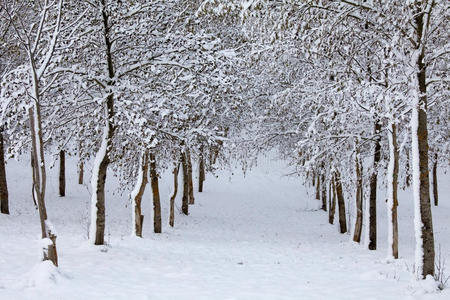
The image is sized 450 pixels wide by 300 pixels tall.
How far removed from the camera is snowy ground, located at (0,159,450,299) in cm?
729

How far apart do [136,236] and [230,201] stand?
1348cm

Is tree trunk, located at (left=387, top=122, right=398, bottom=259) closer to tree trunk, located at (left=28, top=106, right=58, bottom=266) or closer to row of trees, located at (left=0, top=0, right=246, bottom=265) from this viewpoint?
row of trees, located at (left=0, top=0, right=246, bottom=265)

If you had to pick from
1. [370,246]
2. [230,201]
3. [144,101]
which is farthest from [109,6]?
[230,201]

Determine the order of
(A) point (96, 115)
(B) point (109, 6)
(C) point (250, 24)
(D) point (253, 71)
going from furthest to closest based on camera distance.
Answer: (D) point (253, 71), (A) point (96, 115), (B) point (109, 6), (C) point (250, 24)

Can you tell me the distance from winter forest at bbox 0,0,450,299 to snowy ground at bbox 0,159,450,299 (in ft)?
0.22

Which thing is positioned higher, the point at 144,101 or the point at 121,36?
the point at 121,36

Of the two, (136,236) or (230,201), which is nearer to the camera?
(136,236)

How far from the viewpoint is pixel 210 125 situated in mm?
19547

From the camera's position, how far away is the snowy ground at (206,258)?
7293 millimetres

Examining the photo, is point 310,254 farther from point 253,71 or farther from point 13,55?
point 13,55

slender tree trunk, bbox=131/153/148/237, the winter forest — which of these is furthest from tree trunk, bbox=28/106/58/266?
slender tree trunk, bbox=131/153/148/237

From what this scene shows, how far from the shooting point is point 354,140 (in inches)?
547

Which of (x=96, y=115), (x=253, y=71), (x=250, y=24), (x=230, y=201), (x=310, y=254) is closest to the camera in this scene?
(x=250, y=24)

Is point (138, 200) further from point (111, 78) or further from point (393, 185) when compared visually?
point (393, 185)
